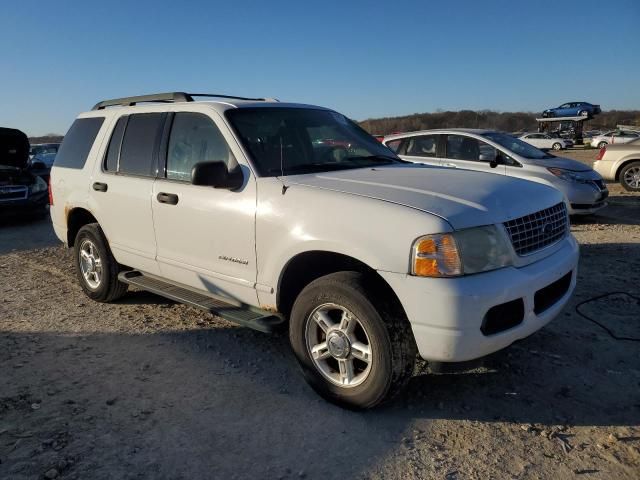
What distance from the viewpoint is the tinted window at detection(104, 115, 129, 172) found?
4.91 m

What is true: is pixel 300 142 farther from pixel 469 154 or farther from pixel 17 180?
pixel 17 180

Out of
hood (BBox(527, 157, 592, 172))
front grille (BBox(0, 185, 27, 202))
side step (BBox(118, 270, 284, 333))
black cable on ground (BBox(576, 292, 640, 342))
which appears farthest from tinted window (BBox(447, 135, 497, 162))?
front grille (BBox(0, 185, 27, 202))

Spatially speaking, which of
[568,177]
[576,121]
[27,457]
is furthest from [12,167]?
[576,121]

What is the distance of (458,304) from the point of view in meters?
2.70

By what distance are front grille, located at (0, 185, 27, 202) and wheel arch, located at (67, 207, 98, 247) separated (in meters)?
6.16

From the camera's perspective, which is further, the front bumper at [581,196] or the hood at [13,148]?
the hood at [13,148]

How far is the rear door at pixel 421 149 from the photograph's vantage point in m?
9.59

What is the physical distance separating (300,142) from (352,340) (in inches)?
67.0

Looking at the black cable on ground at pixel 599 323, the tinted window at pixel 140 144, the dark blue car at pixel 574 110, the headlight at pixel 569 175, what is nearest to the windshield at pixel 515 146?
the headlight at pixel 569 175

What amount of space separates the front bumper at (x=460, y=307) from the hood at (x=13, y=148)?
10.6 meters

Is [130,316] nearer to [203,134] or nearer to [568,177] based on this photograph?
[203,134]

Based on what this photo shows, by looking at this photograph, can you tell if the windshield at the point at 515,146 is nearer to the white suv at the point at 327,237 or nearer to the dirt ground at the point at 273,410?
the dirt ground at the point at 273,410

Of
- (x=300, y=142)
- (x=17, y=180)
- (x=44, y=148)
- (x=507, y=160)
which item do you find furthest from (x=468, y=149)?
(x=44, y=148)

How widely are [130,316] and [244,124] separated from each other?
→ 2280mm
